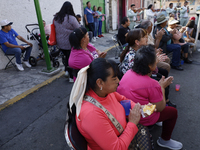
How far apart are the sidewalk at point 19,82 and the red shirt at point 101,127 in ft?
9.20

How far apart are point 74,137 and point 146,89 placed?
3.33ft

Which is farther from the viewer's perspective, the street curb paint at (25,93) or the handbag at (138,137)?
the street curb paint at (25,93)

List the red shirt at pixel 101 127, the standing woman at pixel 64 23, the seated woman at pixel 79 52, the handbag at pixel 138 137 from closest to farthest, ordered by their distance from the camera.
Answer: the red shirt at pixel 101 127, the handbag at pixel 138 137, the seated woman at pixel 79 52, the standing woman at pixel 64 23

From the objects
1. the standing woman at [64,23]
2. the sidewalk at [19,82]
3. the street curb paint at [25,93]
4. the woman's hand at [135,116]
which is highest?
the standing woman at [64,23]

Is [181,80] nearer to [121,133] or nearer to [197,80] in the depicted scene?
[197,80]

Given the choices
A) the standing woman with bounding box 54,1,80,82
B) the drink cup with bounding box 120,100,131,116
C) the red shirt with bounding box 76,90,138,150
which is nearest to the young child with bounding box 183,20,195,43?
the standing woman with bounding box 54,1,80,82

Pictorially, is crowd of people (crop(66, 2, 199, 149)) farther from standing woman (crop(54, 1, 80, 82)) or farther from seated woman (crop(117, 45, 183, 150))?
standing woman (crop(54, 1, 80, 82))

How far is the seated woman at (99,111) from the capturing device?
1256 mm

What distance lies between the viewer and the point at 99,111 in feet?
4.39

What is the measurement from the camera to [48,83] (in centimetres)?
445

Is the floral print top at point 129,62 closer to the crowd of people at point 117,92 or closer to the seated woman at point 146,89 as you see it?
the crowd of people at point 117,92

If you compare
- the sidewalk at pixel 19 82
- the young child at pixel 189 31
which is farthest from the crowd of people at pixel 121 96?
the young child at pixel 189 31

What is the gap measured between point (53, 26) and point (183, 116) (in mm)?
3566

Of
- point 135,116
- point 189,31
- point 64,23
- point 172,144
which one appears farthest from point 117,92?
point 189,31
